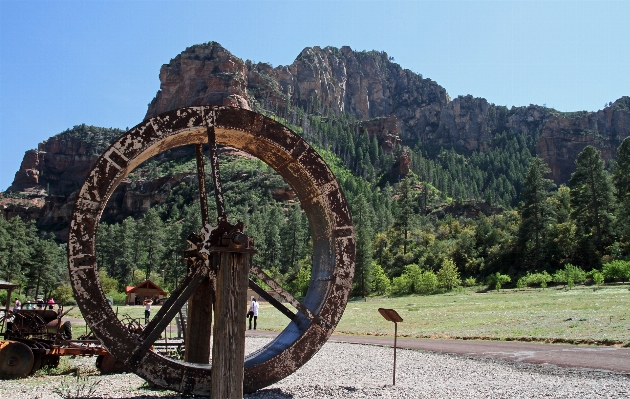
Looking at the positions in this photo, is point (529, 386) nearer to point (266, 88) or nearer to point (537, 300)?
point (537, 300)

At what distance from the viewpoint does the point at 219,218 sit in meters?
9.48

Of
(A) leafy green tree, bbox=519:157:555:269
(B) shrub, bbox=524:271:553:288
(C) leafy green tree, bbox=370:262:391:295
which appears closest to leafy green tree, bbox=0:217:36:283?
(C) leafy green tree, bbox=370:262:391:295

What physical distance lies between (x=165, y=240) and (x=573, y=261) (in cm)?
6558

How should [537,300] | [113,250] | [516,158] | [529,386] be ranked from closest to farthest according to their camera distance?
[529,386] → [537,300] → [113,250] → [516,158]

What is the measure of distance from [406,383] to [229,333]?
216 inches

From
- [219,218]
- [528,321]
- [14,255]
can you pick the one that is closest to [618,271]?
[528,321]

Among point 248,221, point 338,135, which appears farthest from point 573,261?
point 338,135

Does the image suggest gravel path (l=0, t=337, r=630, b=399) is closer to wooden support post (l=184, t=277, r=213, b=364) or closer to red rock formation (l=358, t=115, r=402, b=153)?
wooden support post (l=184, t=277, r=213, b=364)

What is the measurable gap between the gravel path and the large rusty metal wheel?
0.66 meters

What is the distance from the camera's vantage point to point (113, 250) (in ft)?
284

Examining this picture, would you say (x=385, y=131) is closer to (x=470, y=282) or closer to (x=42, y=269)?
(x=470, y=282)

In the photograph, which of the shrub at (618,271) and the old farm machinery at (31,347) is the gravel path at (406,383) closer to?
the old farm machinery at (31,347)

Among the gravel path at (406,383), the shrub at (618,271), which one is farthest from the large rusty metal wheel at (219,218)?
the shrub at (618,271)

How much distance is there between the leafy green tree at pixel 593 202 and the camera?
167 feet
